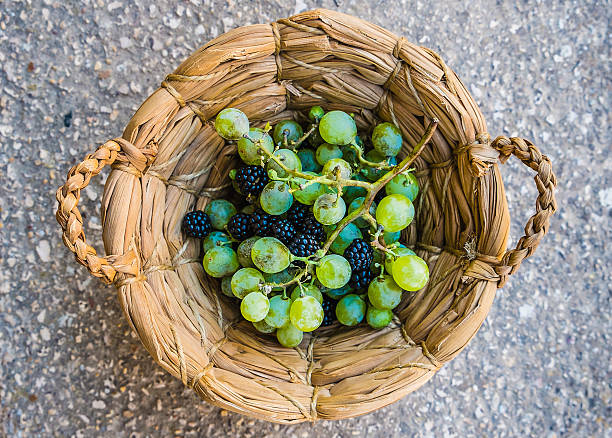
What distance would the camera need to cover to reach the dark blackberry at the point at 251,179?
1021 mm

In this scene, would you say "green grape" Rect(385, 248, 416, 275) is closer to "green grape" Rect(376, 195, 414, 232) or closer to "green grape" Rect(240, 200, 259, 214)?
"green grape" Rect(376, 195, 414, 232)

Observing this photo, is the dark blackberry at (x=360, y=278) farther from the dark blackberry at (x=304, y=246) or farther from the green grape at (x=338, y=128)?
the green grape at (x=338, y=128)

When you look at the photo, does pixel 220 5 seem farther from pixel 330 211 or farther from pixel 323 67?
pixel 330 211

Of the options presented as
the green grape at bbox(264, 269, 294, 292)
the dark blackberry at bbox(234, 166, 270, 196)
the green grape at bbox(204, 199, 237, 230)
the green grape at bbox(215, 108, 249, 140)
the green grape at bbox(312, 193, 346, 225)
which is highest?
the green grape at bbox(215, 108, 249, 140)

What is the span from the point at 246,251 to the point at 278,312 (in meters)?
0.14

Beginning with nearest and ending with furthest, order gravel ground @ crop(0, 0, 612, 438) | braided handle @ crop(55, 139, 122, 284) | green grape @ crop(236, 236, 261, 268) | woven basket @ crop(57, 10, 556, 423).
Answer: braided handle @ crop(55, 139, 122, 284), woven basket @ crop(57, 10, 556, 423), green grape @ crop(236, 236, 261, 268), gravel ground @ crop(0, 0, 612, 438)

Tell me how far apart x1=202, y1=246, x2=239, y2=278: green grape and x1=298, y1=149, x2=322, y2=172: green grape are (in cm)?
25

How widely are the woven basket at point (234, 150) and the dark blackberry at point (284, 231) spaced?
21 cm

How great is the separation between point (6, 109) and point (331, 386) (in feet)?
3.37

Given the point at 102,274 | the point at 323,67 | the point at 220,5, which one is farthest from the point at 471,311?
the point at 220,5

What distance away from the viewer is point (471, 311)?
3.17 feet

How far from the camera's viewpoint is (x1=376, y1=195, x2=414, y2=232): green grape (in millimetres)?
955

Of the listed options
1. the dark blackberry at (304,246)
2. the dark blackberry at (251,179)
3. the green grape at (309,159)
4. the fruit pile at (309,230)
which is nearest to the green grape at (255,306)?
the fruit pile at (309,230)

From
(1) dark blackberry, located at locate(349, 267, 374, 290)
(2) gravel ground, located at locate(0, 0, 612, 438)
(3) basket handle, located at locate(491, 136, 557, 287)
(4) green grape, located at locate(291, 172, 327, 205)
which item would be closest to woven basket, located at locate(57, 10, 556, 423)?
(3) basket handle, located at locate(491, 136, 557, 287)
